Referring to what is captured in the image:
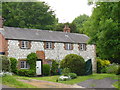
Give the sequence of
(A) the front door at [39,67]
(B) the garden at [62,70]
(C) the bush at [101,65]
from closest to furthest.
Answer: (B) the garden at [62,70] → (A) the front door at [39,67] → (C) the bush at [101,65]

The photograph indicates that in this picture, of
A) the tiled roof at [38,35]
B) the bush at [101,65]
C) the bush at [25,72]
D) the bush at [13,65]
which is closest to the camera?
the bush at [13,65]

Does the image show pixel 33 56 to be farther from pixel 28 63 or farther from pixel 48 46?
pixel 48 46

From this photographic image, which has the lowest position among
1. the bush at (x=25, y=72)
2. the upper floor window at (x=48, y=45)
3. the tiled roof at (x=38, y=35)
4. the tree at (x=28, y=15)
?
the bush at (x=25, y=72)

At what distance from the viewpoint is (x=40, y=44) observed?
3195 cm

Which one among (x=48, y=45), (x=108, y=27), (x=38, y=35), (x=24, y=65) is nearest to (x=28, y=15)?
(x=38, y=35)

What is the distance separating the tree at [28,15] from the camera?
51.0 metres

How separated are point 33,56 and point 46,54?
8.10 feet

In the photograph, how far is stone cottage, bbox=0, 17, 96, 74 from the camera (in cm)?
2961

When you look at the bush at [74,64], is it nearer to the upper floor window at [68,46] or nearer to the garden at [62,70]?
the garden at [62,70]

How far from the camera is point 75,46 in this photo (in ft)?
116

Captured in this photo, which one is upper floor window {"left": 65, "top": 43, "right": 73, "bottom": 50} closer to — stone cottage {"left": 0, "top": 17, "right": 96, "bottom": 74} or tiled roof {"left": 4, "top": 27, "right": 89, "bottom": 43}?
stone cottage {"left": 0, "top": 17, "right": 96, "bottom": 74}

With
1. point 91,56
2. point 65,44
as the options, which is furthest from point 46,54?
point 91,56

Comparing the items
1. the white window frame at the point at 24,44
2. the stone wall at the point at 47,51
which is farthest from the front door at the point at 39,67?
the white window frame at the point at 24,44

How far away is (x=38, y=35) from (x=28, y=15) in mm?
21568
